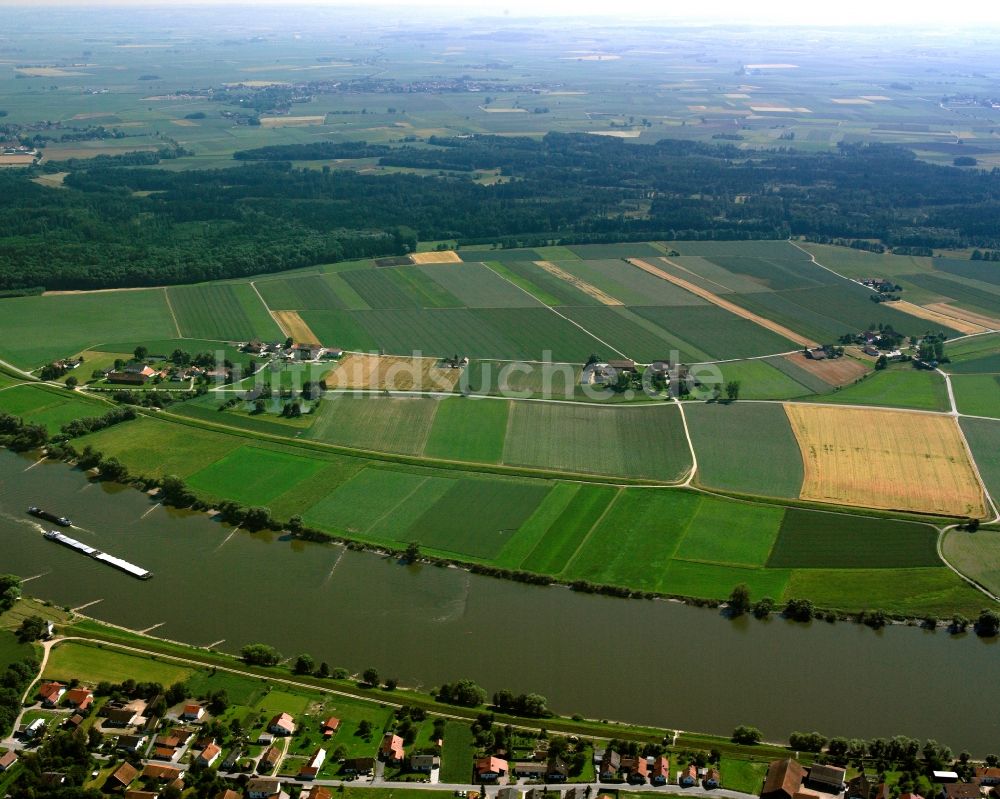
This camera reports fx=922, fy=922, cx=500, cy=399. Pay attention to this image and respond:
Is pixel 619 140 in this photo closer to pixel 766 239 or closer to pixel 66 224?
pixel 766 239

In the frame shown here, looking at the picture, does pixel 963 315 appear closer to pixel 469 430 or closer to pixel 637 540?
pixel 469 430

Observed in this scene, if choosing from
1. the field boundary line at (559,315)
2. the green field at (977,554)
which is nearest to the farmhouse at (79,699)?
the green field at (977,554)

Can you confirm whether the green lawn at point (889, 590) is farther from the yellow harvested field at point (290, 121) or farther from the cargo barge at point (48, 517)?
the yellow harvested field at point (290, 121)

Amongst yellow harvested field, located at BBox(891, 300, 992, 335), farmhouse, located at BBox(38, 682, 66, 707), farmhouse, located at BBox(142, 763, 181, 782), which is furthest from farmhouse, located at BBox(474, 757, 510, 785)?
yellow harvested field, located at BBox(891, 300, 992, 335)

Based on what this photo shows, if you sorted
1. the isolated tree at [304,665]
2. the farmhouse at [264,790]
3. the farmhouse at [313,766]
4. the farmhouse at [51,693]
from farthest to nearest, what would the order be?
the isolated tree at [304,665]
the farmhouse at [51,693]
the farmhouse at [313,766]
the farmhouse at [264,790]

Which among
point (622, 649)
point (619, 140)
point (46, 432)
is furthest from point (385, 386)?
point (619, 140)

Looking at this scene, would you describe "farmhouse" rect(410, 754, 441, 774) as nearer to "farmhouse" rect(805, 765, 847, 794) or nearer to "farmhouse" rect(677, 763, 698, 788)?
"farmhouse" rect(677, 763, 698, 788)
